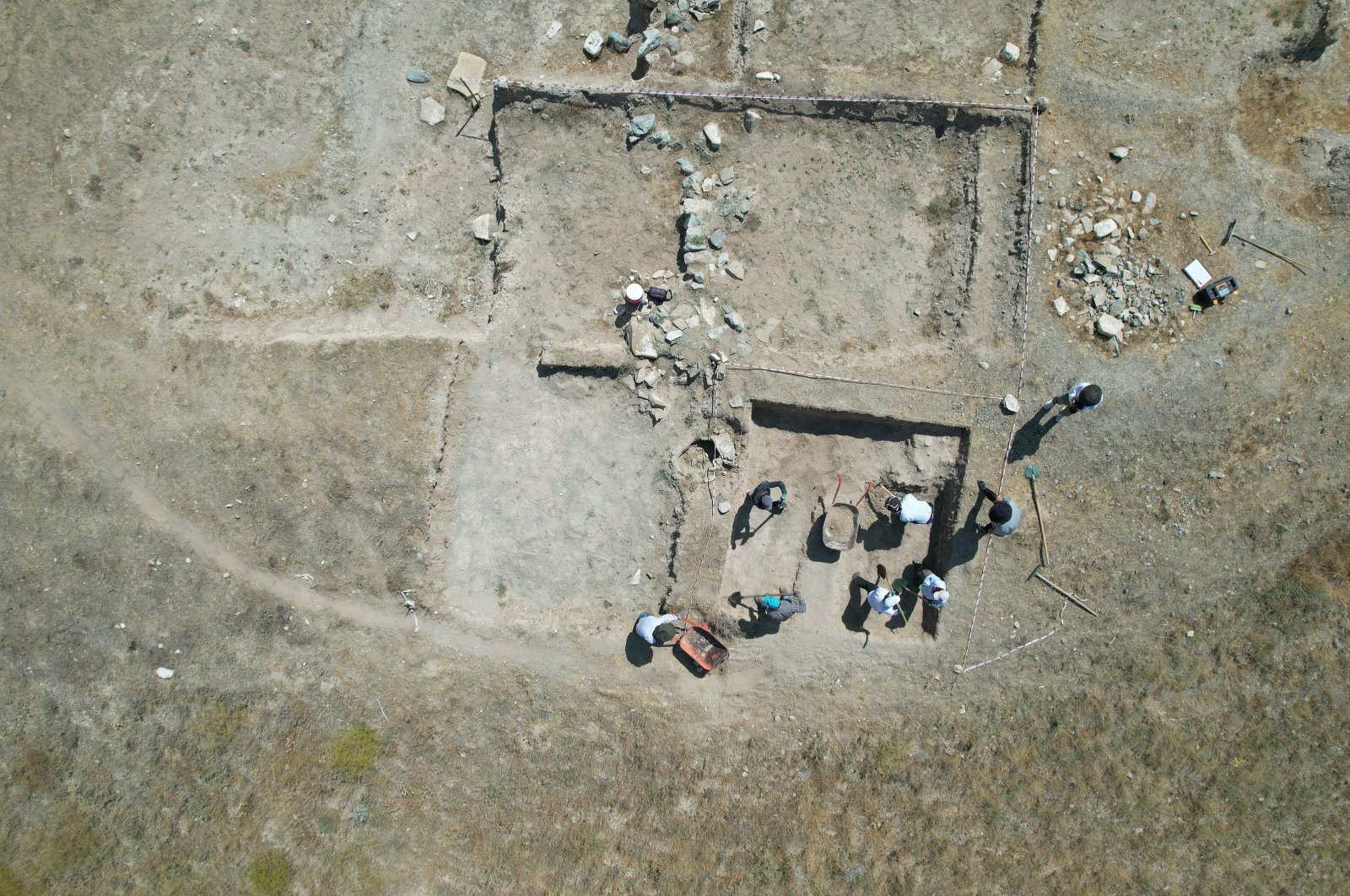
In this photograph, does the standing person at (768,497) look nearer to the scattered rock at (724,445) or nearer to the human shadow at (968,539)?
the scattered rock at (724,445)

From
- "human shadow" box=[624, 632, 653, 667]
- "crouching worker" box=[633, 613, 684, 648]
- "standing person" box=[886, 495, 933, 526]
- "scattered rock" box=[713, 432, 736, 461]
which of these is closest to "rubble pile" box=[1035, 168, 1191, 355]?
"standing person" box=[886, 495, 933, 526]

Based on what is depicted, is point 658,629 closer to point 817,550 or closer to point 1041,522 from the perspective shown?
point 817,550

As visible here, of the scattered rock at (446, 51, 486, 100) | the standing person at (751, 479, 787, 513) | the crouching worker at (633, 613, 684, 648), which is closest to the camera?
the crouching worker at (633, 613, 684, 648)

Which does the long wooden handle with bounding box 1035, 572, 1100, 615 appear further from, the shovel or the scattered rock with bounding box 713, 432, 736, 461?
the scattered rock with bounding box 713, 432, 736, 461

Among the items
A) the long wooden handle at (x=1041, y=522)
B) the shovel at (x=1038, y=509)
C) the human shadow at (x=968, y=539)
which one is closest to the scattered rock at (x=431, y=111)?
the human shadow at (x=968, y=539)

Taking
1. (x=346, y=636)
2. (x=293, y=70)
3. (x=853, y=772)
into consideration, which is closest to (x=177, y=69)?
(x=293, y=70)

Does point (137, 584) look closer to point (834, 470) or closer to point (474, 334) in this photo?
point (474, 334)
